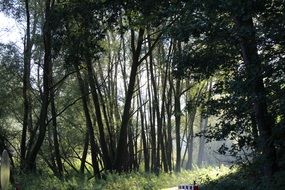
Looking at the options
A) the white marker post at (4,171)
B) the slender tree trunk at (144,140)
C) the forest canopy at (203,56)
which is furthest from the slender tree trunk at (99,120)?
the white marker post at (4,171)

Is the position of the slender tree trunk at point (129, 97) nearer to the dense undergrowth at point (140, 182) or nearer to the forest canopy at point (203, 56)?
the forest canopy at point (203, 56)

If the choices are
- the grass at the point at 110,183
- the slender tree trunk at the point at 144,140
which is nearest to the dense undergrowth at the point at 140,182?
the grass at the point at 110,183

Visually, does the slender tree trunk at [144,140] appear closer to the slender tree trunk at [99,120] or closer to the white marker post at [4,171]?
the slender tree trunk at [99,120]

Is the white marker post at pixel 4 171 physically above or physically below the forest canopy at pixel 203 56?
below

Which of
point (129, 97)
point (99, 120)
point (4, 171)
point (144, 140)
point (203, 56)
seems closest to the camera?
point (4, 171)

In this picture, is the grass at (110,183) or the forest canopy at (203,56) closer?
the forest canopy at (203,56)

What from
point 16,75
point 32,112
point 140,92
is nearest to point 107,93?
point 140,92

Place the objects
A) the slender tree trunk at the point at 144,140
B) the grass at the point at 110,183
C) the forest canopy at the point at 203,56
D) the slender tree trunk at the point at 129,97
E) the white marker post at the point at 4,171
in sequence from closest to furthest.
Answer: the white marker post at the point at 4,171 < the forest canopy at the point at 203,56 < the grass at the point at 110,183 < the slender tree trunk at the point at 129,97 < the slender tree trunk at the point at 144,140

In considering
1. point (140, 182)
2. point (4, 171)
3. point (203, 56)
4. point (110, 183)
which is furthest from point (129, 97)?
point (4, 171)

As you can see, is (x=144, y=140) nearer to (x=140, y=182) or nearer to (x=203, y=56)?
(x=140, y=182)

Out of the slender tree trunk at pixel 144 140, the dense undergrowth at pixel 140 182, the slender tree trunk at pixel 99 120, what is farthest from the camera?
the slender tree trunk at pixel 144 140

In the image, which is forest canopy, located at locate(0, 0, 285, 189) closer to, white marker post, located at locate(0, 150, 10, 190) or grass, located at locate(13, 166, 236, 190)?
grass, located at locate(13, 166, 236, 190)

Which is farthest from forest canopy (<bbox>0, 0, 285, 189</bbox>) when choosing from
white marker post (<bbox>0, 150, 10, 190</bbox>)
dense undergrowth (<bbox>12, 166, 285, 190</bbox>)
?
white marker post (<bbox>0, 150, 10, 190</bbox>)

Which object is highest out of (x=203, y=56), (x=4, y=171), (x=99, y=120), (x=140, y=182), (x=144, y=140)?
(x=203, y=56)
